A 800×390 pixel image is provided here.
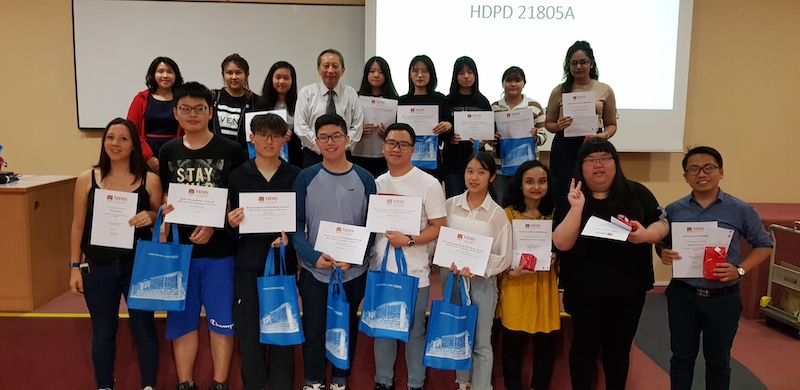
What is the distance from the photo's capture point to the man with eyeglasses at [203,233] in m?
2.38

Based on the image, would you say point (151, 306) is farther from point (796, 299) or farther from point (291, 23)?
point (796, 299)

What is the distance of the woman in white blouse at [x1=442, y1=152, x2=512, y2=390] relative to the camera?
240cm

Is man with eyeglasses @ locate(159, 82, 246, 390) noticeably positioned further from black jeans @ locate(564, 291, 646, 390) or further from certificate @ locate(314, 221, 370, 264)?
black jeans @ locate(564, 291, 646, 390)

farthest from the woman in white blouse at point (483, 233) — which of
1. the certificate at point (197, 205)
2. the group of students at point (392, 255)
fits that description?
the certificate at point (197, 205)

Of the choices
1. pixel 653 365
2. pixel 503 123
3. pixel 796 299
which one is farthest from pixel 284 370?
pixel 796 299

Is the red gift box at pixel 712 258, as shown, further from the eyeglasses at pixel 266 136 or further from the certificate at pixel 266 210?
the eyeglasses at pixel 266 136

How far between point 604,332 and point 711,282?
52 cm

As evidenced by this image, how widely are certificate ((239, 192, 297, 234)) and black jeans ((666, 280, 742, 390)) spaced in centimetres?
186

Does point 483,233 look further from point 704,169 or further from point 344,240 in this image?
point 704,169

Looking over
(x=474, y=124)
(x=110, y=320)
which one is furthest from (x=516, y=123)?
(x=110, y=320)

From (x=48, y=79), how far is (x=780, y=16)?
681cm

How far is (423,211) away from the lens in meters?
2.41

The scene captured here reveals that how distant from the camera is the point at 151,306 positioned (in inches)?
91.0

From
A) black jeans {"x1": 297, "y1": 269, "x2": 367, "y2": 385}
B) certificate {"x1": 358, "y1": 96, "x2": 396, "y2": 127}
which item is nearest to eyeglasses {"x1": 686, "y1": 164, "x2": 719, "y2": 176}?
black jeans {"x1": 297, "y1": 269, "x2": 367, "y2": 385}
